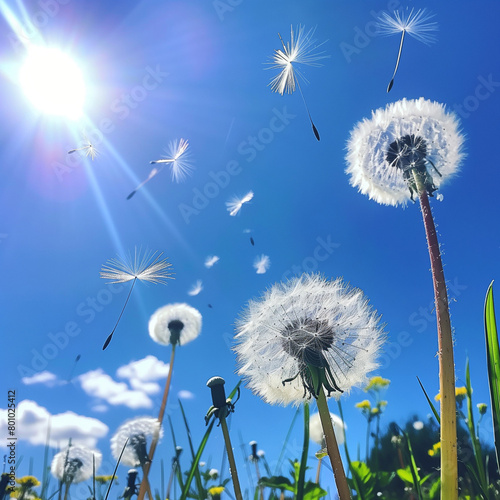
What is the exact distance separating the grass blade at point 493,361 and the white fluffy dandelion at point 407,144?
148 cm

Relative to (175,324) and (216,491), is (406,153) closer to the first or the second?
(216,491)

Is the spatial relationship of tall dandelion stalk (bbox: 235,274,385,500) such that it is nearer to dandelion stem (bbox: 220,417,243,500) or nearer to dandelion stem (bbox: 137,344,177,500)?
dandelion stem (bbox: 220,417,243,500)

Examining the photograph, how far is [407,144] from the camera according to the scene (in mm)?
3785

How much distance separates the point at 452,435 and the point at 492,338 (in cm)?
56

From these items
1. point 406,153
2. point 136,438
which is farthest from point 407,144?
point 136,438

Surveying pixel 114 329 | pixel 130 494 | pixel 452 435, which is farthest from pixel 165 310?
pixel 452 435

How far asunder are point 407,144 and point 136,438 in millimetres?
4129

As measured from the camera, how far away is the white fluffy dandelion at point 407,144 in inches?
148

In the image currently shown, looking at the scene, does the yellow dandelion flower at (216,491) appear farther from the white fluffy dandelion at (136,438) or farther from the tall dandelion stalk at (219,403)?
the tall dandelion stalk at (219,403)

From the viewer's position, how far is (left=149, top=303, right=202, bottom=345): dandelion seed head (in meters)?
8.69

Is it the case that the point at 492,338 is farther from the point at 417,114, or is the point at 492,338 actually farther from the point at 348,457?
the point at 417,114

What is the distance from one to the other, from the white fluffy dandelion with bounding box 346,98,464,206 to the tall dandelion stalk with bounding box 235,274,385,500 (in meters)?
1.19

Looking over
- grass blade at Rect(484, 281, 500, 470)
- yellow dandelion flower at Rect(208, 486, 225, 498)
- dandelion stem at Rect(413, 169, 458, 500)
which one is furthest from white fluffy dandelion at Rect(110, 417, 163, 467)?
grass blade at Rect(484, 281, 500, 470)

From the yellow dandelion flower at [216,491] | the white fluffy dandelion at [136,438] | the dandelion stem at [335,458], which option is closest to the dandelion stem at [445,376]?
the dandelion stem at [335,458]
